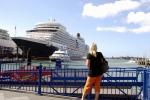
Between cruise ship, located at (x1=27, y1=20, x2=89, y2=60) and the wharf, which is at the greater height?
cruise ship, located at (x1=27, y1=20, x2=89, y2=60)

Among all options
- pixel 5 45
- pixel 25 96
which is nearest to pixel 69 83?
pixel 25 96

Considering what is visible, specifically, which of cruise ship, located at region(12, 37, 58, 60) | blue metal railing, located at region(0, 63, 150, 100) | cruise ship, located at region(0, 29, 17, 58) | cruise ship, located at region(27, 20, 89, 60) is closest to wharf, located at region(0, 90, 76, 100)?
blue metal railing, located at region(0, 63, 150, 100)

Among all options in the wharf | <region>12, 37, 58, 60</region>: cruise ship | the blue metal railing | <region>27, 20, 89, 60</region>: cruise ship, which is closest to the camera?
the wharf

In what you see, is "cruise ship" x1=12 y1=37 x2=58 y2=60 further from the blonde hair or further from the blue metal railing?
the blonde hair

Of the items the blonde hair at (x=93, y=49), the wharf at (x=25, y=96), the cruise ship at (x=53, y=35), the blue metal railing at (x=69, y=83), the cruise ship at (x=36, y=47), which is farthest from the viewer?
the cruise ship at (x=53, y=35)

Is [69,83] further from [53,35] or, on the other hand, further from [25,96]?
[53,35]

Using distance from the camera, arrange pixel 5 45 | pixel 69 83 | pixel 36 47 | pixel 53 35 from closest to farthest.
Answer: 1. pixel 69 83
2. pixel 36 47
3. pixel 53 35
4. pixel 5 45

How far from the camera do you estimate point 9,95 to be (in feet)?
42.0

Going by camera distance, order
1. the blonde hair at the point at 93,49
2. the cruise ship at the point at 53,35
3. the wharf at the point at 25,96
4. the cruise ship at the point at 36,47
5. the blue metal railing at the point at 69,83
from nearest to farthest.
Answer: the blonde hair at the point at 93,49
the wharf at the point at 25,96
the blue metal railing at the point at 69,83
the cruise ship at the point at 36,47
the cruise ship at the point at 53,35

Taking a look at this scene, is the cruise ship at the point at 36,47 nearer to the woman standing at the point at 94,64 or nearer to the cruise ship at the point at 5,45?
the cruise ship at the point at 5,45

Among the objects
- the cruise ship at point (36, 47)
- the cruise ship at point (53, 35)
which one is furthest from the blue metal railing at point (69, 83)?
the cruise ship at point (53, 35)

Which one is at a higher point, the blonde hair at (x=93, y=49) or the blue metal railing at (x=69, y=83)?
the blonde hair at (x=93, y=49)

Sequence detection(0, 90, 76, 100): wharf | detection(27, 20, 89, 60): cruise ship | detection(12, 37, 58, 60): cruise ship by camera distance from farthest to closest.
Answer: detection(27, 20, 89, 60): cruise ship
detection(12, 37, 58, 60): cruise ship
detection(0, 90, 76, 100): wharf

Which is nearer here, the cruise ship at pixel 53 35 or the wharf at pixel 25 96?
the wharf at pixel 25 96
